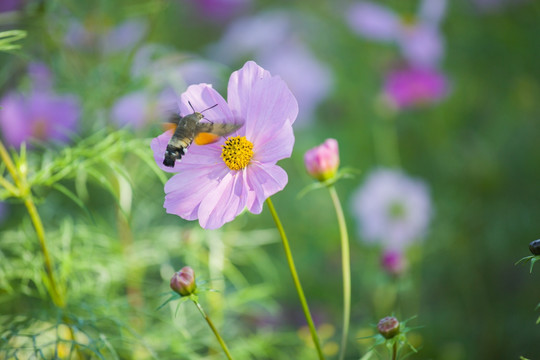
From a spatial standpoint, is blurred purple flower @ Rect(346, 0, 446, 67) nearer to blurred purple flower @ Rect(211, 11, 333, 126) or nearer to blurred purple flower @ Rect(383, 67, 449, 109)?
blurred purple flower @ Rect(383, 67, 449, 109)

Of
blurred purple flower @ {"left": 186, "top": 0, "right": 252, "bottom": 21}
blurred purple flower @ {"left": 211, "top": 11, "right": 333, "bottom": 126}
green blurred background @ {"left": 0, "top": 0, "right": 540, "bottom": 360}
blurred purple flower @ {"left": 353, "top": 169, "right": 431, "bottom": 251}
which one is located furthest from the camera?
blurred purple flower @ {"left": 186, "top": 0, "right": 252, "bottom": 21}

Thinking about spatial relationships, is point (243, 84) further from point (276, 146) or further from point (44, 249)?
point (44, 249)

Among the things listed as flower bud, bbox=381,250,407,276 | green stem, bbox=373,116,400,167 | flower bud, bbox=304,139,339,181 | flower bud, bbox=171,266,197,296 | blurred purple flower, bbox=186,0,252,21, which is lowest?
green stem, bbox=373,116,400,167

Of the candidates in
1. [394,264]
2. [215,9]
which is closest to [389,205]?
[394,264]

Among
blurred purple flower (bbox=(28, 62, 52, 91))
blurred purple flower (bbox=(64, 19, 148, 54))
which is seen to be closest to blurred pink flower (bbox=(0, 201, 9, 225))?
blurred purple flower (bbox=(28, 62, 52, 91))

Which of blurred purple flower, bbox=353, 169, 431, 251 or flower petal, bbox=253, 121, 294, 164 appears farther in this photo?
blurred purple flower, bbox=353, 169, 431, 251

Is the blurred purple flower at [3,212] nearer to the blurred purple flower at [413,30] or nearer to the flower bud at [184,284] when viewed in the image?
the flower bud at [184,284]

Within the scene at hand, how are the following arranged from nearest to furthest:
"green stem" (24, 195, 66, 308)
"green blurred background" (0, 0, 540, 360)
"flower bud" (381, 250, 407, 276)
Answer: "green stem" (24, 195, 66, 308) → "green blurred background" (0, 0, 540, 360) → "flower bud" (381, 250, 407, 276)
